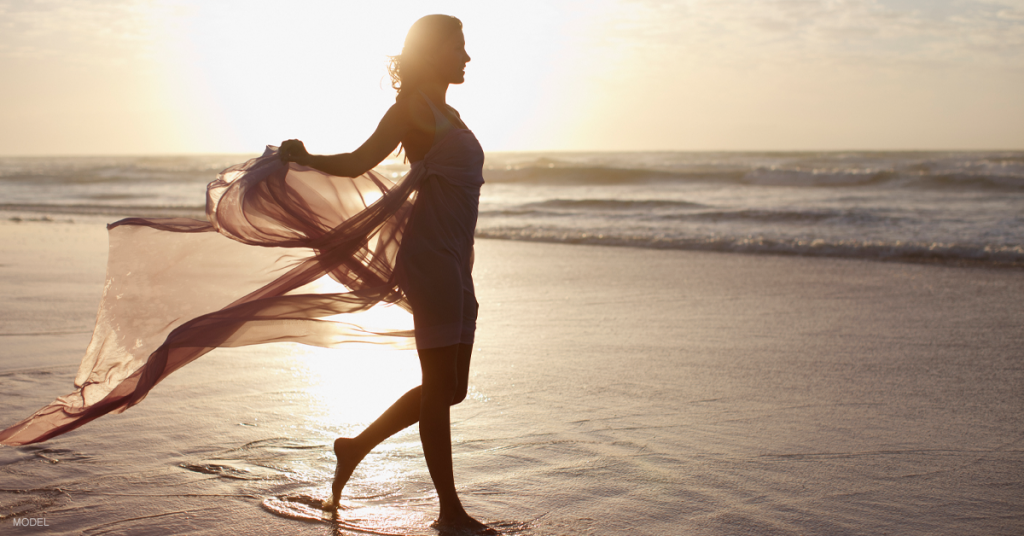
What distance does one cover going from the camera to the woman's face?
2547 millimetres

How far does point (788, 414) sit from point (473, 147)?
2361 mm

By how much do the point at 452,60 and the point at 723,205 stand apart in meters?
20.2

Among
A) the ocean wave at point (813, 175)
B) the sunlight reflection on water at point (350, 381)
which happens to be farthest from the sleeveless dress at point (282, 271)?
the ocean wave at point (813, 175)

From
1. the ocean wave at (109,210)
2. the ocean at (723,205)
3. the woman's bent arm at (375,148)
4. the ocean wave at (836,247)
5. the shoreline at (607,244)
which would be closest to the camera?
the woman's bent arm at (375,148)

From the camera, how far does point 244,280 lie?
3025mm

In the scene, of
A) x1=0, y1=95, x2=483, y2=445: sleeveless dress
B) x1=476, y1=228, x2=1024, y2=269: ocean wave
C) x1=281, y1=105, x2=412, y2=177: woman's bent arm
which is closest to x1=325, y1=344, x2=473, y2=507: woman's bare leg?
x1=0, y1=95, x2=483, y2=445: sleeveless dress

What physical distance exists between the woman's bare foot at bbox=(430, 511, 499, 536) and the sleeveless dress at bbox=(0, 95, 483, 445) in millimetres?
606

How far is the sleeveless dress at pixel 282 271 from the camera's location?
2.52m

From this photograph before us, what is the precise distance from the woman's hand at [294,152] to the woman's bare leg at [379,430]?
0.87 meters

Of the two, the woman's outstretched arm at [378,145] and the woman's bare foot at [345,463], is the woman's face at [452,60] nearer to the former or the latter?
the woman's outstretched arm at [378,145]

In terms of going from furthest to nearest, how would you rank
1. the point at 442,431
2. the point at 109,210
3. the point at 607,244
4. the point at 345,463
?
the point at 109,210
the point at 607,244
the point at 345,463
the point at 442,431

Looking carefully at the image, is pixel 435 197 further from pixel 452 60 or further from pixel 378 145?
pixel 452 60

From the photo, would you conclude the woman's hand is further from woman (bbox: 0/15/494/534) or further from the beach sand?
the beach sand

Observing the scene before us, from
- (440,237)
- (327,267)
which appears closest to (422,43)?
(440,237)
